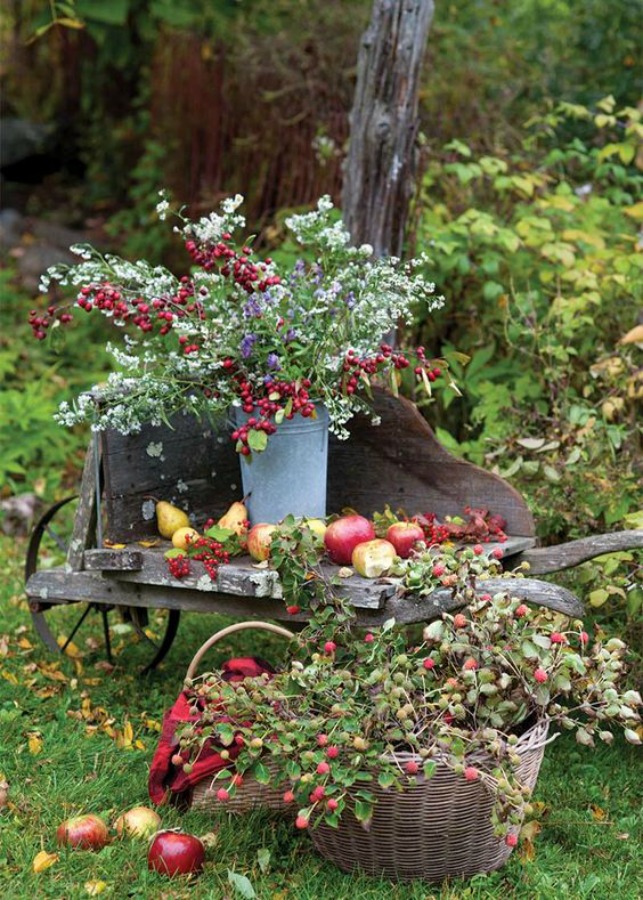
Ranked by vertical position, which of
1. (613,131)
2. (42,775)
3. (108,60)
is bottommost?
(42,775)

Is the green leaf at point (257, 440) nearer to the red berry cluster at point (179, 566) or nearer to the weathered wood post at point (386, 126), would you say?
the red berry cluster at point (179, 566)

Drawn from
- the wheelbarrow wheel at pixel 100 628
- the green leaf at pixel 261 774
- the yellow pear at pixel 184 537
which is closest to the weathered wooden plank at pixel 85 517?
the wheelbarrow wheel at pixel 100 628

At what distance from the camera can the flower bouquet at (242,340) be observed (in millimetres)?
3457

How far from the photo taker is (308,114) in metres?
7.27

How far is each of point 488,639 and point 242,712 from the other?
638mm

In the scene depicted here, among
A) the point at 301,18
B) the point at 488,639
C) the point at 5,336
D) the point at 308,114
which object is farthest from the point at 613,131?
the point at 488,639

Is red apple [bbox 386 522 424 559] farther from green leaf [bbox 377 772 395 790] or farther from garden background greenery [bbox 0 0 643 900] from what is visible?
green leaf [bbox 377 772 395 790]

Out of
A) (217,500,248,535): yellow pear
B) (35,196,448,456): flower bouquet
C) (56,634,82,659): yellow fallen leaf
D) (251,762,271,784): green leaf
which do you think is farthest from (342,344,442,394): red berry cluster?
(56,634,82,659): yellow fallen leaf

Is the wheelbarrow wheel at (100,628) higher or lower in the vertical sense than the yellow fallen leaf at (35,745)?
higher

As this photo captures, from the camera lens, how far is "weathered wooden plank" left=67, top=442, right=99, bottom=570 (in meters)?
3.70

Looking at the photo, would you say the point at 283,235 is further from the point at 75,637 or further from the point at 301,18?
the point at 75,637

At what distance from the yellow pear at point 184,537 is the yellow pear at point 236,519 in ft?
0.31

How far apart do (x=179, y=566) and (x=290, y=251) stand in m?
2.50

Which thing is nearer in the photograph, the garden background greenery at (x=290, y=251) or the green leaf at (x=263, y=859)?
the green leaf at (x=263, y=859)
